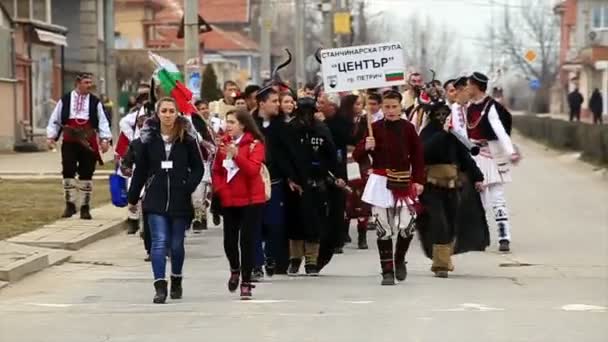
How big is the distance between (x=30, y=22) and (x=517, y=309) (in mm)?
30694

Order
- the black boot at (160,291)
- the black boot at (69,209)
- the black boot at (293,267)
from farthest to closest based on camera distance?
the black boot at (69,209) < the black boot at (293,267) < the black boot at (160,291)

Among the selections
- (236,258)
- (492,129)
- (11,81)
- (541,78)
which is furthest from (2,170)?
(541,78)

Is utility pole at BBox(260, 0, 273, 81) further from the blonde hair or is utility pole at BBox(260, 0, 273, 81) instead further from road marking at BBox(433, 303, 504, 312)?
road marking at BBox(433, 303, 504, 312)

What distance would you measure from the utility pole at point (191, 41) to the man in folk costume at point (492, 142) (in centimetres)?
1048

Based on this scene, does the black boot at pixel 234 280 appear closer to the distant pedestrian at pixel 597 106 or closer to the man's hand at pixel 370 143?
the man's hand at pixel 370 143

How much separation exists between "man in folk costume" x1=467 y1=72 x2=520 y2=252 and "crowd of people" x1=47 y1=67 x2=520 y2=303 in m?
0.01

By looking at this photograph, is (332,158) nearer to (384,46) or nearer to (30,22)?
(384,46)

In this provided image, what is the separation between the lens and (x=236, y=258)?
1178cm

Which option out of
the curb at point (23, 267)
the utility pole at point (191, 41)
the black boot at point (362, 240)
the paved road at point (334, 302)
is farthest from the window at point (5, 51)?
the curb at point (23, 267)

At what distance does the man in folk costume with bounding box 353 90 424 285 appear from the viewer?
40.8ft

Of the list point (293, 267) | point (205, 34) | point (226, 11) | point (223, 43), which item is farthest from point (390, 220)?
point (226, 11)

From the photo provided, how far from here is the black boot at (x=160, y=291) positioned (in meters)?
11.4

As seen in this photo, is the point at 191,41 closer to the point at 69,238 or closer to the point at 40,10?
the point at 69,238

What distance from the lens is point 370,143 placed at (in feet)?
40.6
